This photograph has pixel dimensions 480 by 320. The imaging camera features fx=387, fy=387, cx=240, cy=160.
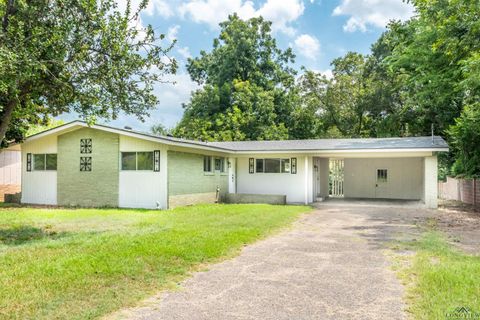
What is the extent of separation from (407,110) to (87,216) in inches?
901

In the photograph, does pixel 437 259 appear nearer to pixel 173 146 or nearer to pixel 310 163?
pixel 173 146

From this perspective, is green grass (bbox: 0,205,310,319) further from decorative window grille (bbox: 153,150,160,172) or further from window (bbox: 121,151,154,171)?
window (bbox: 121,151,154,171)

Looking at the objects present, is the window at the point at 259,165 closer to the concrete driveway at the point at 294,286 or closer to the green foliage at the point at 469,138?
the green foliage at the point at 469,138

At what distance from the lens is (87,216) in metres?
12.3

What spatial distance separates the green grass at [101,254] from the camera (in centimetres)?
432

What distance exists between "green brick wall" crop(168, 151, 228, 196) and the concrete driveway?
24.5 feet

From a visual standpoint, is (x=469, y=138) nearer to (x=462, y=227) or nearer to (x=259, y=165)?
(x=462, y=227)

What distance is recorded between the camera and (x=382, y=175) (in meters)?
21.6

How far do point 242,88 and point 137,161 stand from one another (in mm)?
18674

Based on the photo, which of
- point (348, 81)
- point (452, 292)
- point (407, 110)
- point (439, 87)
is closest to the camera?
point (452, 292)

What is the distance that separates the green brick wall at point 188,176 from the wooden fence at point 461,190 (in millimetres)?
11649

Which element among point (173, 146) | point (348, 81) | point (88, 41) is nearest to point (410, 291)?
point (88, 41)

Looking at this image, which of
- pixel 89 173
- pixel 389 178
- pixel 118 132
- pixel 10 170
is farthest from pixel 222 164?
pixel 10 170

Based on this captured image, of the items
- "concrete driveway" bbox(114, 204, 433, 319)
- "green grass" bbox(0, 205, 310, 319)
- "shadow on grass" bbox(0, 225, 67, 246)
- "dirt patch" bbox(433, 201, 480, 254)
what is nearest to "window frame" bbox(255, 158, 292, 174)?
"green grass" bbox(0, 205, 310, 319)
